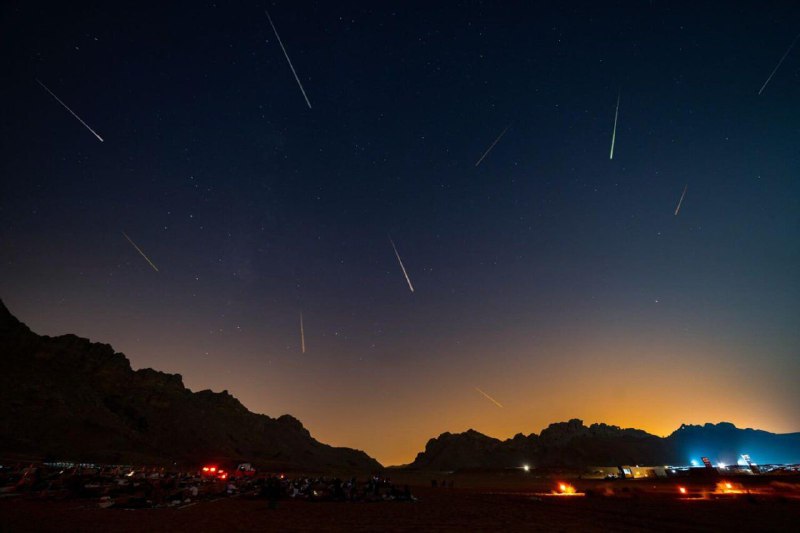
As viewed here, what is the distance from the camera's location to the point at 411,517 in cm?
2323

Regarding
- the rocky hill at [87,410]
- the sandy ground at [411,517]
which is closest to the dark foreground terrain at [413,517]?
the sandy ground at [411,517]

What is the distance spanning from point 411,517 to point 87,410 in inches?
5505

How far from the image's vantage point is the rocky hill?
98.4 metres

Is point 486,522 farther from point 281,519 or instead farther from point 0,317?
point 0,317

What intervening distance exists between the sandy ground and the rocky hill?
84628 millimetres

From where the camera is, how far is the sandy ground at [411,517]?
60.9 ft

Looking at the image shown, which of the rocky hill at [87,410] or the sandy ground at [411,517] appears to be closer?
the sandy ground at [411,517]

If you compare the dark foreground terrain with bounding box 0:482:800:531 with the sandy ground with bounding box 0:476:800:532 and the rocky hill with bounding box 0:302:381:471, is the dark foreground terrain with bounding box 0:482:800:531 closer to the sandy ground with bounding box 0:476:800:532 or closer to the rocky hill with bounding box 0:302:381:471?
the sandy ground with bounding box 0:476:800:532

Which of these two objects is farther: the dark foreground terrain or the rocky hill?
the rocky hill

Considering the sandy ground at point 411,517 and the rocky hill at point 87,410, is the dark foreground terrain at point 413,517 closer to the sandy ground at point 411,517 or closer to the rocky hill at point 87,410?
the sandy ground at point 411,517

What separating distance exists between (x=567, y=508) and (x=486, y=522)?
970cm

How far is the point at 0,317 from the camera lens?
137 m

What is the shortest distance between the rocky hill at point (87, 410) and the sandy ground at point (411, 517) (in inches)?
3332

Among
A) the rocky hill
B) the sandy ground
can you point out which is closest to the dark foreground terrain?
the sandy ground
